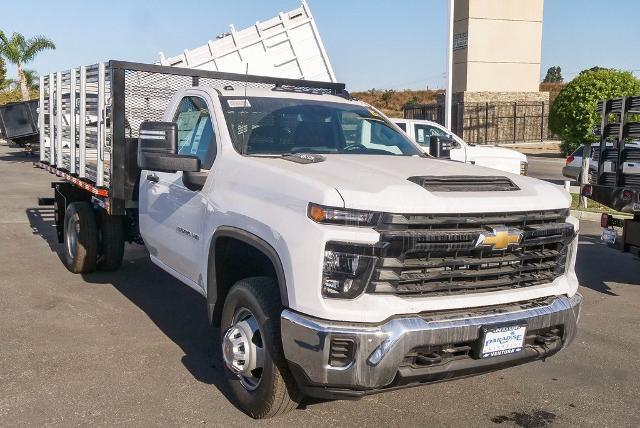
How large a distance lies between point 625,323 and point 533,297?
296 cm

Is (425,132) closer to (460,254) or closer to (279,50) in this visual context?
(279,50)

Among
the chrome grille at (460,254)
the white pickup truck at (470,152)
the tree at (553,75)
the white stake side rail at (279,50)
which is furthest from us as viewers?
the tree at (553,75)

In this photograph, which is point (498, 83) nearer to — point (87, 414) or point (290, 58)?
point (290, 58)

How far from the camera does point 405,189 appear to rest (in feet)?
12.1

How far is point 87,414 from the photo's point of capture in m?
4.24

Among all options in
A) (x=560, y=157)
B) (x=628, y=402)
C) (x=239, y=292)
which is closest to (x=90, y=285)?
(x=239, y=292)

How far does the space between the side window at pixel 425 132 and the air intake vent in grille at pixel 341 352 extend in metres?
12.3

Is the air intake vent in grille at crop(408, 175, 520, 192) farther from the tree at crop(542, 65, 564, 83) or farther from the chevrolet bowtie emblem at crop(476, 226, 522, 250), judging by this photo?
the tree at crop(542, 65, 564, 83)

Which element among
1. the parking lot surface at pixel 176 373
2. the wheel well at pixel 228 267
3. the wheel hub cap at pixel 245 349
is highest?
the wheel well at pixel 228 267

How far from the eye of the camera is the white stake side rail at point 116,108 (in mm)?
6617

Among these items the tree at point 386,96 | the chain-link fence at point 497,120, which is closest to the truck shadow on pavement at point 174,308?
the chain-link fence at point 497,120

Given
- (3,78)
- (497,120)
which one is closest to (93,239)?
(497,120)

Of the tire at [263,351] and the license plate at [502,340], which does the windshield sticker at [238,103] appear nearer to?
the tire at [263,351]

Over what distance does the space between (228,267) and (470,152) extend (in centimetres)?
1135
